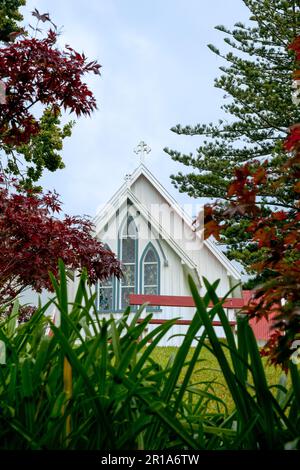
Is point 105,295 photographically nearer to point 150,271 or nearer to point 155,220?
point 150,271

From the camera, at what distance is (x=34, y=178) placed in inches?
683

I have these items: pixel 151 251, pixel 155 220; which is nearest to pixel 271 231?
pixel 155 220

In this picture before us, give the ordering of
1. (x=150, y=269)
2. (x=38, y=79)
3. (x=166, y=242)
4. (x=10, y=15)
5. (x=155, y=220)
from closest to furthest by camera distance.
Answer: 1. (x=38, y=79)
2. (x=155, y=220)
3. (x=166, y=242)
4. (x=150, y=269)
5. (x=10, y=15)

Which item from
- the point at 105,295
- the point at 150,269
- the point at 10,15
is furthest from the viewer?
the point at 10,15

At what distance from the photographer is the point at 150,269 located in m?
15.7

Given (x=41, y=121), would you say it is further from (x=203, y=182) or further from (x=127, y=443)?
(x=127, y=443)

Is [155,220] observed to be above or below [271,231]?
above

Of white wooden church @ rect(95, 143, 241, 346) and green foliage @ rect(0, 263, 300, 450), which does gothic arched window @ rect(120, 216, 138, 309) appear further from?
green foliage @ rect(0, 263, 300, 450)

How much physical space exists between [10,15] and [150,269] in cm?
854

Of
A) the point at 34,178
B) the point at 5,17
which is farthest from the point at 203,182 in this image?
the point at 5,17

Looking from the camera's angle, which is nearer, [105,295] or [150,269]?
[150,269]

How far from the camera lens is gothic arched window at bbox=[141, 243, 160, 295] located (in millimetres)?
15570

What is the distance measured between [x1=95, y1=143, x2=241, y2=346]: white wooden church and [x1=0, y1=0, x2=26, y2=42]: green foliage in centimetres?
585

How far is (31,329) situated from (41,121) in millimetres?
15961
